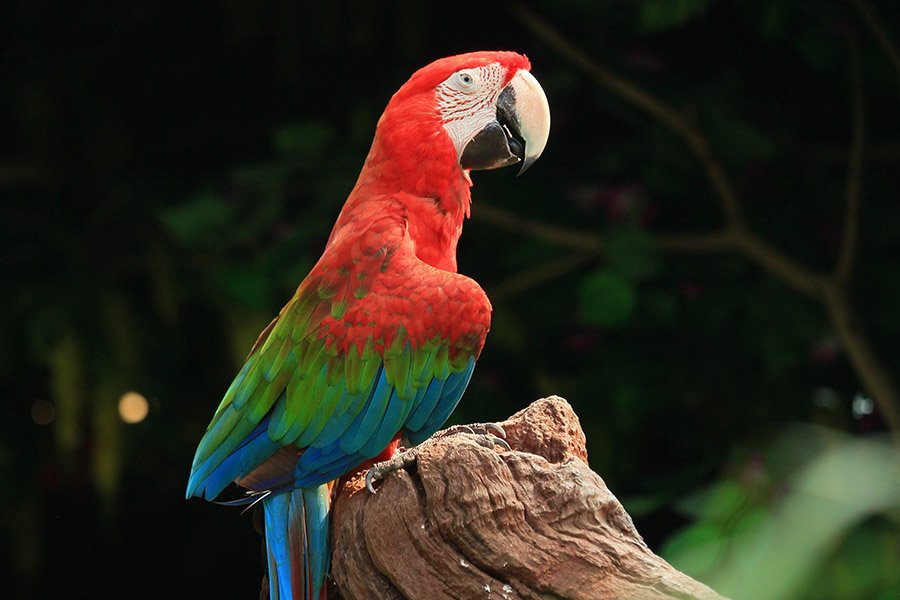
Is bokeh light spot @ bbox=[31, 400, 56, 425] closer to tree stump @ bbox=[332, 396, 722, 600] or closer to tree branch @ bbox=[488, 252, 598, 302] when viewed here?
tree branch @ bbox=[488, 252, 598, 302]

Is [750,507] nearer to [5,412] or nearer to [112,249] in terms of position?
[112,249]

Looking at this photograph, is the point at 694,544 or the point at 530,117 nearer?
the point at 530,117

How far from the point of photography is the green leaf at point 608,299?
2.45 meters

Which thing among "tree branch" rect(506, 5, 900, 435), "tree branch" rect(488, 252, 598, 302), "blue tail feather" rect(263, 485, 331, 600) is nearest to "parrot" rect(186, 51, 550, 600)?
"blue tail feather" rect(263, 485, 331, 600)

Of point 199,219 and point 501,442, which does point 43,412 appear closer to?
point 199,219

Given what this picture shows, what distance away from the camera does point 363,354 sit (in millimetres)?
1334

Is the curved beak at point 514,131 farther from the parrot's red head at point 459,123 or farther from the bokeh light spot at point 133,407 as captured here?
the bokeh light spot at point 133,407

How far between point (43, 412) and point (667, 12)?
1925mm

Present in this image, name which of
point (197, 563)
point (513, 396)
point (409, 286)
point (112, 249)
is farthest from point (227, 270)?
point (409, 286)

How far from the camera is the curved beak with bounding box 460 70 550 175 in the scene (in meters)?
1.51

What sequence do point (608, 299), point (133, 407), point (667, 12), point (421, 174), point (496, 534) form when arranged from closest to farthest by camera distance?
point (496, 534), point (421, 174), point (667, 12), point (608, 299), point (133, 407)

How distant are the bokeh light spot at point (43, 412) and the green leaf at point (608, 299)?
149 cm

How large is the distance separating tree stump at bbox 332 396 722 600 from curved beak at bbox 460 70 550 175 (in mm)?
514

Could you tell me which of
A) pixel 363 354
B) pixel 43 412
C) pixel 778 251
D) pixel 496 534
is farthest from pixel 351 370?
pixel 43 412
